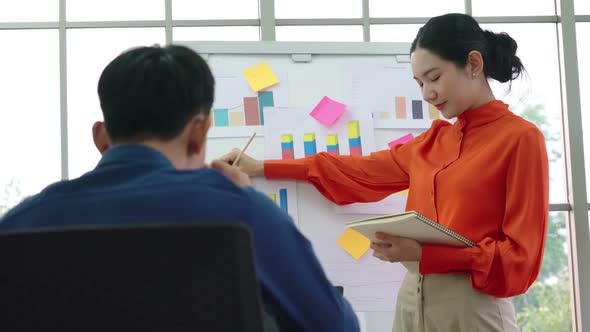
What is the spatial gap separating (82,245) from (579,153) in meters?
2.49

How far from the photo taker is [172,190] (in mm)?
977

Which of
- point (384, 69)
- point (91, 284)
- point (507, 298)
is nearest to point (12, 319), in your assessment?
point (91, 284)

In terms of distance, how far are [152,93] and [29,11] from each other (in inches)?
82.8

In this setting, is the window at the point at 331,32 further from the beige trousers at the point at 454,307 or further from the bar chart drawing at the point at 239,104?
the beige trousers at the point at 454,307

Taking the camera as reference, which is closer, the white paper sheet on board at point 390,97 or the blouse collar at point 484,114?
the blouse collar at point 484,114

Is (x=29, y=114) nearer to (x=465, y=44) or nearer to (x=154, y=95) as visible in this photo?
(x=465, y=44)

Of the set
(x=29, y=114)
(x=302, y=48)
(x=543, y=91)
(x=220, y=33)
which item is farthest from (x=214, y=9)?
(x=543, y=91)

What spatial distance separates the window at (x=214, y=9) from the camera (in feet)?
9.89

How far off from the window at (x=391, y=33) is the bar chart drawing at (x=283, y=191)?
83 cm

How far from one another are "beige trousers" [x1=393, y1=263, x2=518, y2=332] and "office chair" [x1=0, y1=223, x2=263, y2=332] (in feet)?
4.27

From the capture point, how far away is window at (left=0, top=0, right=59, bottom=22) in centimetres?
297

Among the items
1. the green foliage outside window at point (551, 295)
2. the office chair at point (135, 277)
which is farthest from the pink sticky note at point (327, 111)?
the office chair at point (135, 277)

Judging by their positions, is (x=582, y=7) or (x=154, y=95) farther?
(x=582, y=7)

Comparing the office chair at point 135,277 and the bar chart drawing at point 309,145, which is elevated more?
the bar chart drawing at point 309,145
